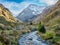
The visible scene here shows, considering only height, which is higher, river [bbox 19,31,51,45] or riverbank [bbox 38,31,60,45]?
riverbank [bbox 38,31,60,45]

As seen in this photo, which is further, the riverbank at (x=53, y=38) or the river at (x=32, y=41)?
the river at (x=32, y=41)

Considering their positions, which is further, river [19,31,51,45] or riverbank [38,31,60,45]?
river [19,31,51,45]

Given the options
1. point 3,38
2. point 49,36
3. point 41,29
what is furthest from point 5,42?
point 41,29

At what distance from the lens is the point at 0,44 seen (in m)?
47.0

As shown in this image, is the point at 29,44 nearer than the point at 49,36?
Yes

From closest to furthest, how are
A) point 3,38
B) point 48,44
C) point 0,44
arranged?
point 0,44 → point 3,38 → point 48,44

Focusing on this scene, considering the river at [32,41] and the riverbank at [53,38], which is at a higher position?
the riverbank at [53,38]

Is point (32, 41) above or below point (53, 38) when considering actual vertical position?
below

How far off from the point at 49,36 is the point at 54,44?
1606 cm

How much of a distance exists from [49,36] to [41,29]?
20.8 meters

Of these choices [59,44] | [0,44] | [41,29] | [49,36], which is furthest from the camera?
[41,29]

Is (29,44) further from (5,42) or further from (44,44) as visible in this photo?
(5,42)

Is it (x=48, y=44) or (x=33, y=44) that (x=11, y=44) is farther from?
(x=48, y=44)

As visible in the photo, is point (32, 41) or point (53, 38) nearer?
point (53, 38)
